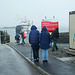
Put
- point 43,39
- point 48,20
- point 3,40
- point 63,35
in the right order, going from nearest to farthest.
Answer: point 43,39, point 48,20, point 63,35, point 3,40

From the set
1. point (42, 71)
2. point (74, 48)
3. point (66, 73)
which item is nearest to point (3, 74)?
point (42, 71)

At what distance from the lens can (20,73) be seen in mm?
8758

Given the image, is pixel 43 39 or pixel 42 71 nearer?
pixel 42 71

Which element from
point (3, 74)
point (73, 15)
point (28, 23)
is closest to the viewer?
point (3, 74)

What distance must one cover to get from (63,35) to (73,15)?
15.0 metres

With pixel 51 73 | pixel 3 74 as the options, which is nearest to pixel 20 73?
pixel 3 74

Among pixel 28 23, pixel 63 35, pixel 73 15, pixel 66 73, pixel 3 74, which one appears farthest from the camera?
pixel 28 23

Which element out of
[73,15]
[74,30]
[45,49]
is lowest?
[45,49]

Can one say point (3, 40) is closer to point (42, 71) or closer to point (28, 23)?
point (42, 71)

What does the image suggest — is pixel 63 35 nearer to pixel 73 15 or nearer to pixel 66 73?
pixel 73 15

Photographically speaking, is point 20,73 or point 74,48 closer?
point 20,73

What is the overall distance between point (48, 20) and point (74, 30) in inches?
197

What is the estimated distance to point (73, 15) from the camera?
1256cm

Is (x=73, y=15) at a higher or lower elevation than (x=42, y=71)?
higher
